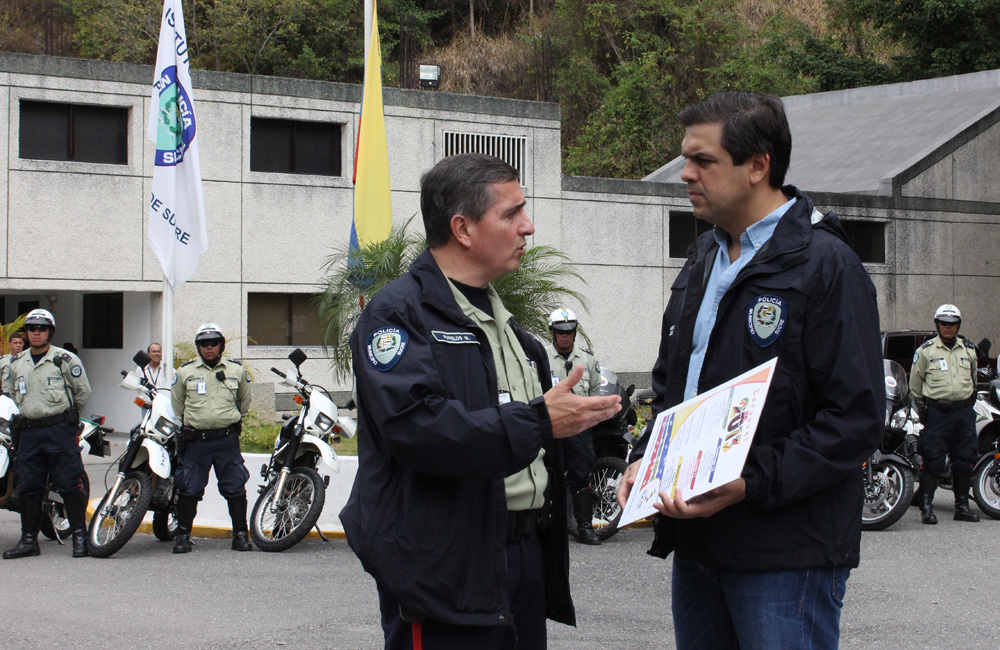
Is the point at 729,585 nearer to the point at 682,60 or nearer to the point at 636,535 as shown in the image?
the point at 636,535

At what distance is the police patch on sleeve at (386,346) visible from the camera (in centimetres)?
275

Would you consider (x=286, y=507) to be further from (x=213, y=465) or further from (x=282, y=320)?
(x=282, y=320)

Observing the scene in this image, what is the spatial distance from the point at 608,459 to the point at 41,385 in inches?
201

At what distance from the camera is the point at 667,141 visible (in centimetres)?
3666

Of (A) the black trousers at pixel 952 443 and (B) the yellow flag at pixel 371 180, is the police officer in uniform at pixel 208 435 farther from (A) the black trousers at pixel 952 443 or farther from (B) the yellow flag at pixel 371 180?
(A) the black trousers at pixel 952 443

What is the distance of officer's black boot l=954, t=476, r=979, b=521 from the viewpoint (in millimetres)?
10625

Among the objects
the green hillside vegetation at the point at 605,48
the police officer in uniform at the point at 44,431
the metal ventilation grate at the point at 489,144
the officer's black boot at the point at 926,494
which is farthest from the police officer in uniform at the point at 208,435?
the green hillside vegetation at the point at 605,48

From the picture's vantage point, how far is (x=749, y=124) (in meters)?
2.73

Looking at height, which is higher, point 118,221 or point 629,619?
point 118,221

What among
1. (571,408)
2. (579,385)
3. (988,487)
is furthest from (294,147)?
(571,408)

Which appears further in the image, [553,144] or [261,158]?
[553,144]

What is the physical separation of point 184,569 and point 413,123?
1296 centimetres

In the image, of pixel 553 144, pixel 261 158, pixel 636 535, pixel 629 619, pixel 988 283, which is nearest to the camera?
pixel 629 619

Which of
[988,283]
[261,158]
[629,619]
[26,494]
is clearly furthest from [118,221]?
[988,283]
